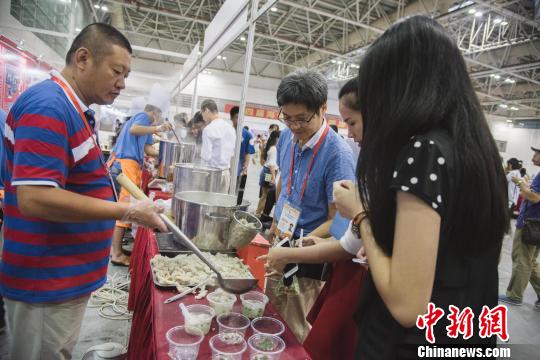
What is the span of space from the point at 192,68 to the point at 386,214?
660 centimetres

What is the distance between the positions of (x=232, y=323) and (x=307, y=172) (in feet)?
2.60

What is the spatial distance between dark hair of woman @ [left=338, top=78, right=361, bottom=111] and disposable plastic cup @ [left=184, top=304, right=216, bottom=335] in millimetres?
997

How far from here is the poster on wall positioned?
10.5 ft

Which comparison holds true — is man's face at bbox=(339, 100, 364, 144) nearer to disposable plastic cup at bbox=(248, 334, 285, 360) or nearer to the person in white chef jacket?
disposable plastic cup at bbox=(248, 334, 285, 360)

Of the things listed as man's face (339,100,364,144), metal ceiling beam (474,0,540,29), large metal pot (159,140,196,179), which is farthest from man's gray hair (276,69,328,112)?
metal ceiling beam (474,0,540,29)

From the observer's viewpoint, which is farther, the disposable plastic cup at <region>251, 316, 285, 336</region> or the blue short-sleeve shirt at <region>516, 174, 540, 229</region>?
the blue short-sleeve shirt at <region>516, 174, 540, 229</region>

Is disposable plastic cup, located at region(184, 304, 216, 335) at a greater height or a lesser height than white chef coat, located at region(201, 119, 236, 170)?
lesser

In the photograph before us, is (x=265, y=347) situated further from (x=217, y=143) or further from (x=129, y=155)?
(x=217, y=143)

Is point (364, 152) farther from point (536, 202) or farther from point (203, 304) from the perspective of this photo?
point (536, 202)

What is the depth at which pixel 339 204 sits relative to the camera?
37.5 inches

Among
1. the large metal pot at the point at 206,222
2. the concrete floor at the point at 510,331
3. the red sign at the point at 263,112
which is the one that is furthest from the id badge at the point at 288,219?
the red sign at the point at 263,112

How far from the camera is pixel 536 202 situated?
3619 mm

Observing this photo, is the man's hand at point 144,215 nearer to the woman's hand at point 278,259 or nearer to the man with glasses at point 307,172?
the woman's hand at point 278,259

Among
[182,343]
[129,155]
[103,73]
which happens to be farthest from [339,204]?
[129,155]
